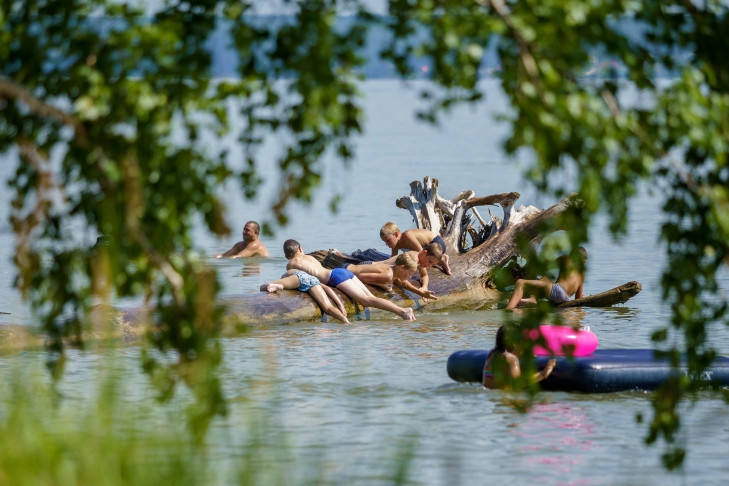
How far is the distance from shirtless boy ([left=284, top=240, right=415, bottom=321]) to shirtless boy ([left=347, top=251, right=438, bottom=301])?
0.89ft

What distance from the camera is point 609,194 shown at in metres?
4.83

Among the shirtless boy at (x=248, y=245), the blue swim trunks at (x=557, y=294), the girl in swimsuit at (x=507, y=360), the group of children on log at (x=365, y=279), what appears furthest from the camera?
the shirtless boy at (x=248, y=245)

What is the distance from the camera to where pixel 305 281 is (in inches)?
615

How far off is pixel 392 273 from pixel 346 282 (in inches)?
25.0

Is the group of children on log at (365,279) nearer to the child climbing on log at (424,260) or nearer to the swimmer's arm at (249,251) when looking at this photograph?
the child climbing on log at (424,260)

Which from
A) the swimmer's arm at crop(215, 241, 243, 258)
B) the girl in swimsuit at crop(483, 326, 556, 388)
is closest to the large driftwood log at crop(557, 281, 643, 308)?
the girl in swimsuit at crop(483, 326, 556, 388)

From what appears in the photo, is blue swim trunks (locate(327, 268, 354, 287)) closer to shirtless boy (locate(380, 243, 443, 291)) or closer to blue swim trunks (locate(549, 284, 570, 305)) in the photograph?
shirtless boy (locate(380, 243, 443, 291))

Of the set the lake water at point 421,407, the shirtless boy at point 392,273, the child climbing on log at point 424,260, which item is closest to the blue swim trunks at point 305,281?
the lake water at point 421,407

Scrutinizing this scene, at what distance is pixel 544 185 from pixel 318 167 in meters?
1.11

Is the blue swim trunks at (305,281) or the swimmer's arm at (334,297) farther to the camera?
the swimmer's arm at (334,297)

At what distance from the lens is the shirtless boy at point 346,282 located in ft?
52.1

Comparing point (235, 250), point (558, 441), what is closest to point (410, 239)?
point (235, 250)

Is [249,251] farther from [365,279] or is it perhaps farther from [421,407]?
[421,407]

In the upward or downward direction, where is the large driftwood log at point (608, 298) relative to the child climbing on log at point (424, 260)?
downward
